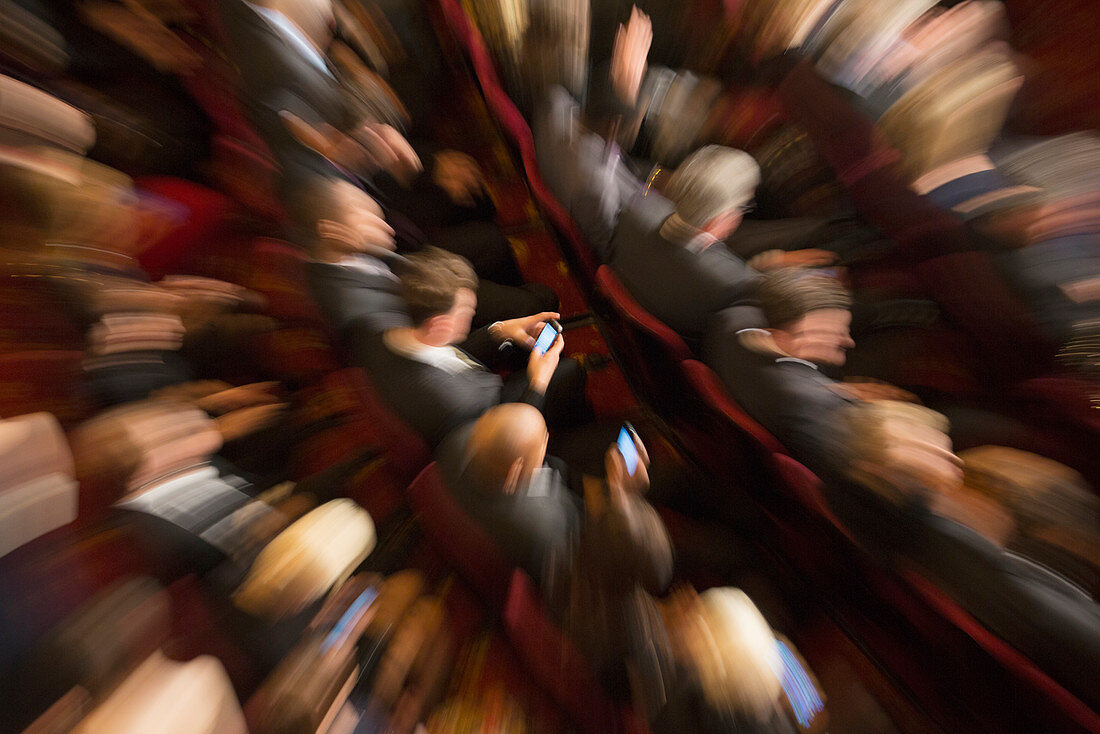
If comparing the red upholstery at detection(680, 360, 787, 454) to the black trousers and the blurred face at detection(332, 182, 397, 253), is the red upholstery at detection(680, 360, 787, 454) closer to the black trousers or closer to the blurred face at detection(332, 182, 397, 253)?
the black trousers

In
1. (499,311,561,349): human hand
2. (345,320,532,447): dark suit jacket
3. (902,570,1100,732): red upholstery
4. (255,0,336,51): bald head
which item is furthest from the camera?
(499,311,561,349): human hand

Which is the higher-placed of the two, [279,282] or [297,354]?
[279,282]

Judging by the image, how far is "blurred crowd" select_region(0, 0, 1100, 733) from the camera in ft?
1.51

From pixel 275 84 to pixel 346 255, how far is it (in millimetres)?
288

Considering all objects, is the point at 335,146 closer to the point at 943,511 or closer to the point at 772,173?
the point at 772,173

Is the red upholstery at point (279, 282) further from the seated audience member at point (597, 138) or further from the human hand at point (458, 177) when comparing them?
the seated audience member at point (597, 138)

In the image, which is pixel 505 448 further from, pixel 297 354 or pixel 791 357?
pixel 297 354

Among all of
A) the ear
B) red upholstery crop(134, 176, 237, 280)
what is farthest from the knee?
red upholstery crop(134, 176, 237, 280)

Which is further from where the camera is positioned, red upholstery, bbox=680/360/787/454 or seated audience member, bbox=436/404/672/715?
red upholstery, bbox=680/360/787/454

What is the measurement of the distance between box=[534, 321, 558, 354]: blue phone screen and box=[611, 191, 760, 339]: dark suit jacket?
18 centimetres

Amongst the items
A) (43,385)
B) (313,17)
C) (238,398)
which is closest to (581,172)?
(313,17)

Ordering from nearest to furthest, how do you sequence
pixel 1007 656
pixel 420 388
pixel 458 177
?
pixel 1007 656
pixel 420 388
pixel 458 177

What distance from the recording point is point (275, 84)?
0.75 m

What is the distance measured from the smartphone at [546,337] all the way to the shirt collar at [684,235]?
266 mm
